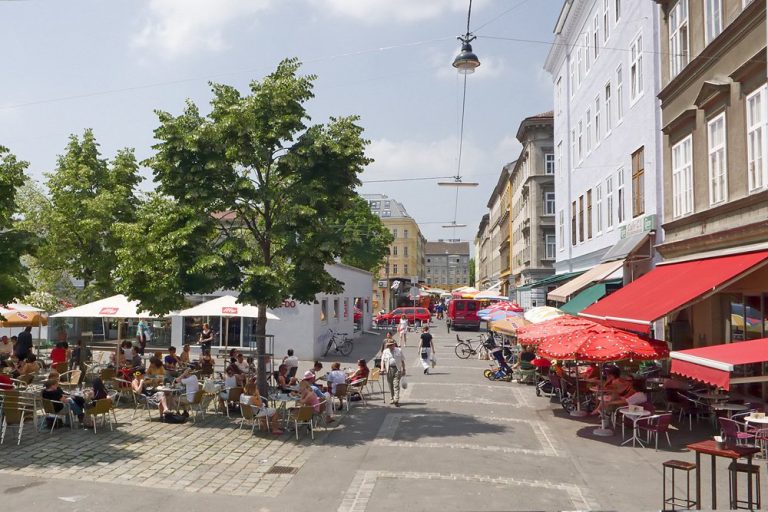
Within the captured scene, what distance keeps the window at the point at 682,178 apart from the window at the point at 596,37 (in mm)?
10235

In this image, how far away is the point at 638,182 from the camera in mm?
20984

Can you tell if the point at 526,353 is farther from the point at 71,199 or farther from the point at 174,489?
the point at 71,199

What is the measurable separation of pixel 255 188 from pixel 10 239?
5189 mm

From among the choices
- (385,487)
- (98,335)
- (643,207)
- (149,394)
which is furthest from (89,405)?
(98,335)

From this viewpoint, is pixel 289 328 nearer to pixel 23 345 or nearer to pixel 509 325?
pixel 23 345

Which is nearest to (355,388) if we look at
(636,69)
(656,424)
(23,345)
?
(656,424)

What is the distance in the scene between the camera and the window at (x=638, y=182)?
20469 mm

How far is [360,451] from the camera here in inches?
487

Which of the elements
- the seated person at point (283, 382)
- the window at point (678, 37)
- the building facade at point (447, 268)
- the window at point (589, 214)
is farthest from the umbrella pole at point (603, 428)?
the building facade at point (447, 268)

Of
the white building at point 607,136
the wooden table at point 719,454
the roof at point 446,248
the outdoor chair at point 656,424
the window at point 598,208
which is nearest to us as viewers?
the wooden table at point 719,454

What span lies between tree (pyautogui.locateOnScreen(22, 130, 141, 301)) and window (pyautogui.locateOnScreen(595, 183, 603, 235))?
1826 cm

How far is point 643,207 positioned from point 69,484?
680 inches

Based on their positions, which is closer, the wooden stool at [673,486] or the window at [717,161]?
the wooden stool at [673,486]

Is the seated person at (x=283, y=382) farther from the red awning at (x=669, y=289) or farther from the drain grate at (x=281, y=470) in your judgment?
the red awning at (x=669, y=289)
